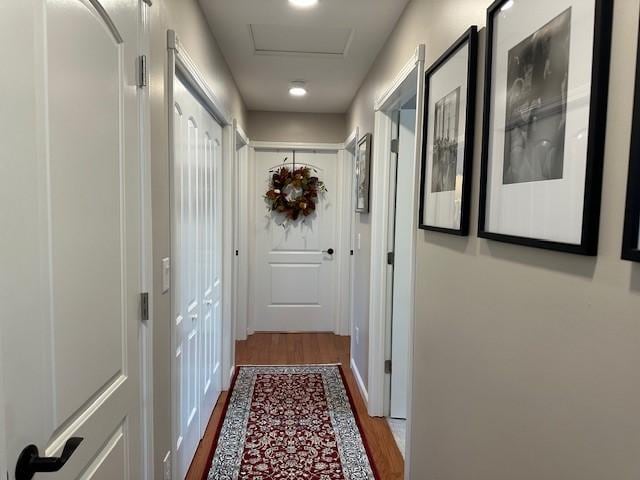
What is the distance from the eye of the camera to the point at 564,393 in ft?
2.84

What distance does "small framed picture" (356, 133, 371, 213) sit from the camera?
9.37ft

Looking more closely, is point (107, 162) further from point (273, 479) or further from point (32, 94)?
point (273, 479)

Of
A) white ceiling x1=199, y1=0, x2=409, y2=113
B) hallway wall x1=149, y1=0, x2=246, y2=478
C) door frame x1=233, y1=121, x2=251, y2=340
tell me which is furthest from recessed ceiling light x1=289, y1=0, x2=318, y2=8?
door frame x1=233, y1=121, x2=251, y2=340

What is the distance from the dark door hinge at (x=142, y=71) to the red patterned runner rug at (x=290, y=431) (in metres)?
1.83

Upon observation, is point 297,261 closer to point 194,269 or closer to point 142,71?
point 194,269

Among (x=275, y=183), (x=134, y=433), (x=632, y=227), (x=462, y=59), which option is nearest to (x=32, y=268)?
(x=134, y=433)

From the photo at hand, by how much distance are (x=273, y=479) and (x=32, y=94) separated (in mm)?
1968

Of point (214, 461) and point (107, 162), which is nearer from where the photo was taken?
point (107, 162)

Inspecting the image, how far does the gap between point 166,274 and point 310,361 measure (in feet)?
7.81

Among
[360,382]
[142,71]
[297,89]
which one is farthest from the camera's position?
[297,89]

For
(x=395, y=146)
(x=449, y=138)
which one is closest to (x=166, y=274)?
(x=449, y=138)

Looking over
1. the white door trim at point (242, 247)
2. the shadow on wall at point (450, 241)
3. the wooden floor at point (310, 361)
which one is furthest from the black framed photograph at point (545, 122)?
the white door trim at point (242, 247)

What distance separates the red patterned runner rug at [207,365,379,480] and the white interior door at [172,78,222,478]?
0.63ft

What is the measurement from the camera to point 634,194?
67cm
